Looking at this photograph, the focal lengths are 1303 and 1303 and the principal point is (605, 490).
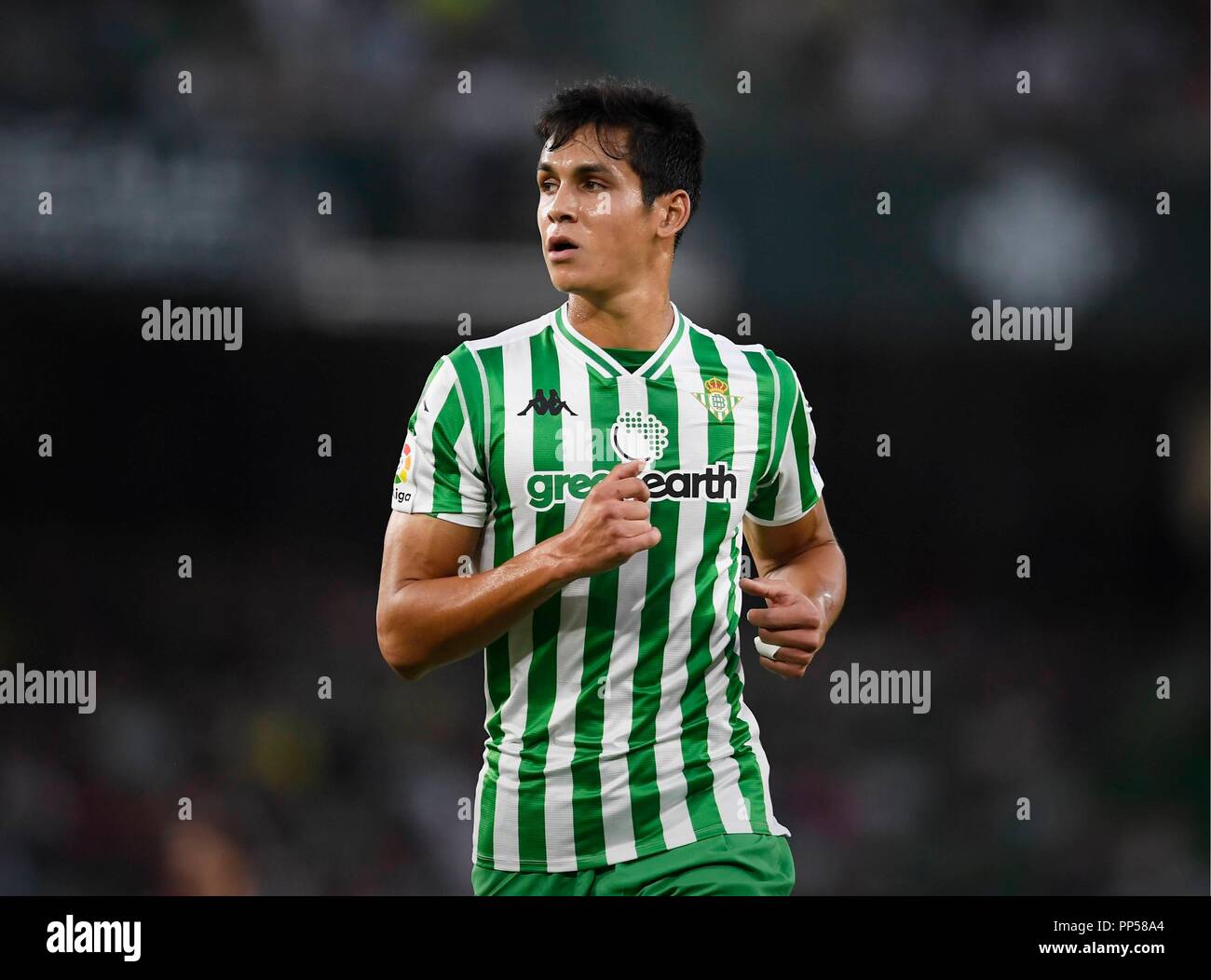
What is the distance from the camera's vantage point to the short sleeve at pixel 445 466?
2.33 metres

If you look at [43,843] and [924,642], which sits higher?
[924,642]

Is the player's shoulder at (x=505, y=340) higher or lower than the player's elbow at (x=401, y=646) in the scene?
higher

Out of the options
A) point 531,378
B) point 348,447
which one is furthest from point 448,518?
point 348,447

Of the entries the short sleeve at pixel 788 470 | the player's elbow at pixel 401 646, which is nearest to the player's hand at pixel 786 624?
the short sleeve at pixel 788 470

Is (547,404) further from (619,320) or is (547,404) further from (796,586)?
(796,586)

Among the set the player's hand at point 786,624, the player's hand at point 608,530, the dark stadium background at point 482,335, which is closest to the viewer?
the player's hand at point 608,530

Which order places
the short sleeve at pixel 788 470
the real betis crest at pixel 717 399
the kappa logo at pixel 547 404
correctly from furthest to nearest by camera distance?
the short sleeve at pixel 788 470 < the real betis crest at pixel 717 399 < the kappa logo at pixel 547 404

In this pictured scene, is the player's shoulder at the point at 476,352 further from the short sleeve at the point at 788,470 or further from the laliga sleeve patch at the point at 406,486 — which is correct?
the short sleeve at the point at 788,470

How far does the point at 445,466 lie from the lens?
2.34 metres

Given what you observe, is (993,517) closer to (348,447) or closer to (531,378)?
(348,447)

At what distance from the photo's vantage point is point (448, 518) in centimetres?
232

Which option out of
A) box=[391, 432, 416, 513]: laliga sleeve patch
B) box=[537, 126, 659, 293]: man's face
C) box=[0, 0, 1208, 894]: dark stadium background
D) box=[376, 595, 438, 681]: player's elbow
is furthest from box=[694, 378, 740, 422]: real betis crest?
box=[0, 0, 1208, 894]: dark stadium background

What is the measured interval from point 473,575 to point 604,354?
503 mm

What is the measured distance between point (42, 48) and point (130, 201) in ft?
2.04
